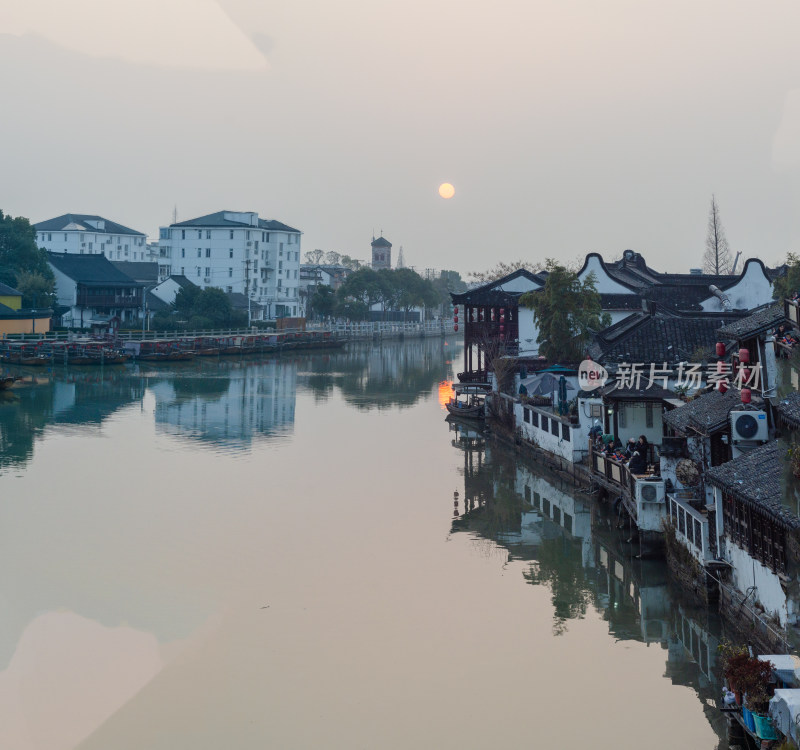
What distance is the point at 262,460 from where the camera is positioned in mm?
36438

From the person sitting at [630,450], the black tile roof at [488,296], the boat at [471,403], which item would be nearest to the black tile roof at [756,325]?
the person sitting at [630,450]

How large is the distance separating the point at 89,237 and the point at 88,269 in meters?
53.0

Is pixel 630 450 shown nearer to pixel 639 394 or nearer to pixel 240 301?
pixel 639 394

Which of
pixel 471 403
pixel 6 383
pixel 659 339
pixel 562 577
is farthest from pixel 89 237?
pixel 562 577

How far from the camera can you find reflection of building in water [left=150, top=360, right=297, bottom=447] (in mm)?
43344

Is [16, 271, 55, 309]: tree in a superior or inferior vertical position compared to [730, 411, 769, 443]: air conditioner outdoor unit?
superior

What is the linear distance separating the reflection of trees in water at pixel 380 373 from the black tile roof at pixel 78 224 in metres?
57.8

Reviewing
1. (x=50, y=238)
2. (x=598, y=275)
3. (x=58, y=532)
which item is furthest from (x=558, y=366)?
(x=50, y=238)

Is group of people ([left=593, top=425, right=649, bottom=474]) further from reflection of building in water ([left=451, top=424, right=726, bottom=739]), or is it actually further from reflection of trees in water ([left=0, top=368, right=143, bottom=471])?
reflection of trees in water ([left=0, top=368, right=143, bottom=471])

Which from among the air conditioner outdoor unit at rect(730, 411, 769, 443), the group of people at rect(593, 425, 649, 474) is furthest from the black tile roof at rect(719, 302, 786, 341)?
the group of people at rect(593, 425, 649, 474)

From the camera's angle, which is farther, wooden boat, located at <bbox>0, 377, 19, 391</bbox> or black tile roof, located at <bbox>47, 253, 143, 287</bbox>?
black tile roof, located at <bbox>47, 253, 143, 287</bbox>

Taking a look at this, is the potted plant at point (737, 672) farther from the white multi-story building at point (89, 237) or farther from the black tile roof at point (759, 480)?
the white multi-story building at point (89, 237)

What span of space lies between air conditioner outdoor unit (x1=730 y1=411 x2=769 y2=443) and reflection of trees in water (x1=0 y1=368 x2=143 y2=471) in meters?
25.3

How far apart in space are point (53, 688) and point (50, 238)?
13299 cm
